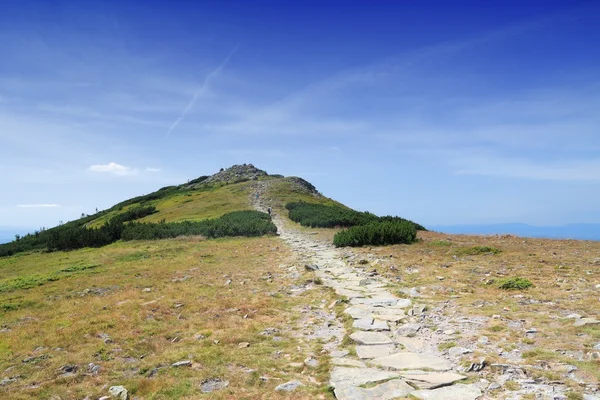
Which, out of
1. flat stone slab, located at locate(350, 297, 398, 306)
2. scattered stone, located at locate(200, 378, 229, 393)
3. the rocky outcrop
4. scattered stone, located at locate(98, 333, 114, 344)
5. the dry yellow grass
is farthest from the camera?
the rocky outcrop

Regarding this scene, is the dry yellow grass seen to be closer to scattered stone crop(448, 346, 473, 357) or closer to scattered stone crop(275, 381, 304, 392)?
scattered stone crop(275, 381, 304, 392)

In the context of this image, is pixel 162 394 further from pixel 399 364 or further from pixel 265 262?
pixel 265 262

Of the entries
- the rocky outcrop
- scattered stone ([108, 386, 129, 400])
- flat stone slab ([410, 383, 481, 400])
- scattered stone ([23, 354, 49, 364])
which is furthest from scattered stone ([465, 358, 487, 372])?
the rocky outcrop

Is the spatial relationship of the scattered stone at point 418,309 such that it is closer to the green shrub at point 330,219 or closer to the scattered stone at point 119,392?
the scattered stone at point 119,392

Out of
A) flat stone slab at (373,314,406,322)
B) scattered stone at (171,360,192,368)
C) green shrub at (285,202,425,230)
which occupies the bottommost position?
scattered stone at (171,360,192,368)

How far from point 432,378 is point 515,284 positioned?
24.4 ft

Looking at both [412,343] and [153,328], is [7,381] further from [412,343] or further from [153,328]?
[412,343]

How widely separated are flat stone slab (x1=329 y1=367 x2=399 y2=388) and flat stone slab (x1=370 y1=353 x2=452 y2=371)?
388 millimetres

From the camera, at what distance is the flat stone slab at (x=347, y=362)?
7809mm

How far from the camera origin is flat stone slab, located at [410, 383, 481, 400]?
6.12m

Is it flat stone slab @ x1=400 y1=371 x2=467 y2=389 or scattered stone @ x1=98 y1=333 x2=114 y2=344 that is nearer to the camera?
flat stone slab @ x1=400 y1=371 x2=467 y2=389

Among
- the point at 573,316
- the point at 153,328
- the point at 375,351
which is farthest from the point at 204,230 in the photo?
the point at 573,316

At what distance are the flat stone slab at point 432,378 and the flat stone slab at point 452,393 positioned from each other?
14 centimetres

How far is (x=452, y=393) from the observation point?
6258 mm
